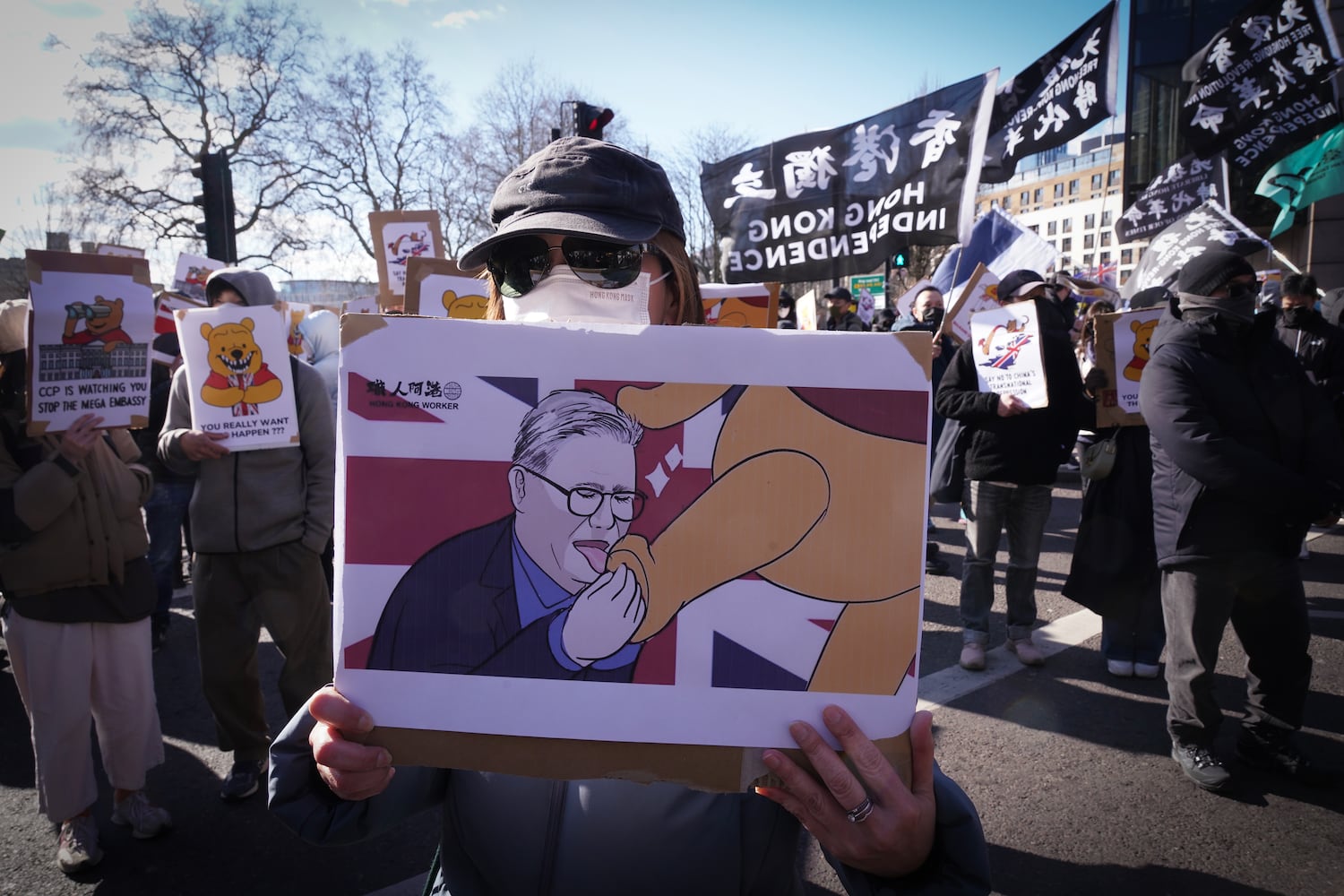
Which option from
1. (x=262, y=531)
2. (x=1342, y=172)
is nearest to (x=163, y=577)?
(x=262, y=531)

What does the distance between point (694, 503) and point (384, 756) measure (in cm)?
53

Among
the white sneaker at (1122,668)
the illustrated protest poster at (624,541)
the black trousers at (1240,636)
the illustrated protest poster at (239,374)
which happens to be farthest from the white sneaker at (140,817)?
the white sneaker at (1122,668)

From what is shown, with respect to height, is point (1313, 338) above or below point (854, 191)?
below

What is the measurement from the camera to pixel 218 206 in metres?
10.9

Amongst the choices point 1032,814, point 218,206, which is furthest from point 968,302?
point 218,206

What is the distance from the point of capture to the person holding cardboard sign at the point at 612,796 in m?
0.98

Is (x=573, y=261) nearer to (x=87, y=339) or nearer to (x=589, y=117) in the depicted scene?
(x=87, y=339)

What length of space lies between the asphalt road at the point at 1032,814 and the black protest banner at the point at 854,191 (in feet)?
9.00

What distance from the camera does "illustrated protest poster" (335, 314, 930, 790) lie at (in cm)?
→ 99

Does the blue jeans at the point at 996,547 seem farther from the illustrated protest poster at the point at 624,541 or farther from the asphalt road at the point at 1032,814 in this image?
the illustrated protest poster at the point at 624,541

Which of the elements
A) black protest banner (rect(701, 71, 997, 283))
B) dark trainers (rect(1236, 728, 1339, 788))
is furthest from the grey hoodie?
dark trainers (rect(1236, 728, 1339, 788))

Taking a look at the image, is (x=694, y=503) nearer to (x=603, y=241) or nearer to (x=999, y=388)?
(x=603, y=241)

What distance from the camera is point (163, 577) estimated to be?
198 inches

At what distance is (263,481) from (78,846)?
1473mm
